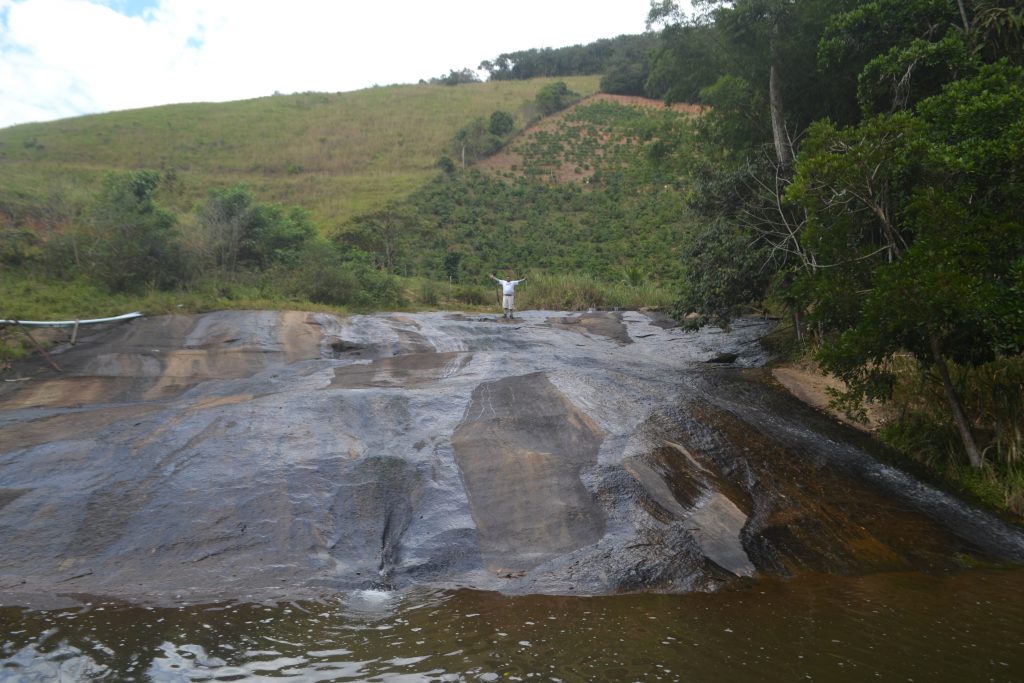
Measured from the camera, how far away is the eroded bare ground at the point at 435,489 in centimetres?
652

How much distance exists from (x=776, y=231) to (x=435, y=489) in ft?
34.9

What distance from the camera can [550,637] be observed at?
5156 mm

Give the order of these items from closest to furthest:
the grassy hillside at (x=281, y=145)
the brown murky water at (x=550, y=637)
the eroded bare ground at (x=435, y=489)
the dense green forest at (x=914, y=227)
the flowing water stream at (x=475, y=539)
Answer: the brown murky water at (x=550, y=637), the flowing water stream at (x=475, y=539), the eroded bare ground at (x=435, y=489), the dense green forest at (x=914, y=227), the grassy hillside at (x=281, y=145)

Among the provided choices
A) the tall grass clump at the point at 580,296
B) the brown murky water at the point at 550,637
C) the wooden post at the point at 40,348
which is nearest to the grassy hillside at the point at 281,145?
the tall grass clump at the point at 580,296

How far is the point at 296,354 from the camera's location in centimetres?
1436

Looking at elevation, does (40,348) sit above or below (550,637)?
above

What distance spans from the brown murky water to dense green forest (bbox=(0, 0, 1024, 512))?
3.62 meters

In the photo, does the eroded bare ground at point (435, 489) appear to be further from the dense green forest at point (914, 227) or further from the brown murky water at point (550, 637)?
the dense green forest at point (914, 227)

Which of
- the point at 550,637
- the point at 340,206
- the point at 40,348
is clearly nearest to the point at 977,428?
the point at 550,637

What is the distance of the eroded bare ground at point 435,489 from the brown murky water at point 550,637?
0.46 metres

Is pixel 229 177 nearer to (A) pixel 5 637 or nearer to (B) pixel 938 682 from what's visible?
(A) pixel 5 637

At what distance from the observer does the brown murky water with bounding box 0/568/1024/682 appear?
15.0 feet

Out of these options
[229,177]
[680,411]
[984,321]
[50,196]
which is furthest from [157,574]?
[229,177]

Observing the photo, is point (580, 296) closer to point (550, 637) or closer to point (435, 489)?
point (435, 489)
